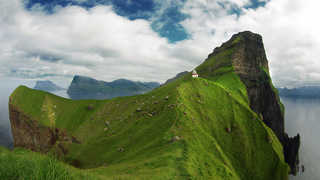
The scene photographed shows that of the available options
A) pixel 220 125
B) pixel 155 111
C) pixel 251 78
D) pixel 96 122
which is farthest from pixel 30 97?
pixel 251 78

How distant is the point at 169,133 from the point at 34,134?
362 feet

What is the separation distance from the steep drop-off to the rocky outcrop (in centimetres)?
70

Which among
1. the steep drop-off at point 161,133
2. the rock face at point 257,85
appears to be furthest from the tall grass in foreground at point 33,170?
the rock face at point 257,85

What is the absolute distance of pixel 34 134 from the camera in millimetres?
110062

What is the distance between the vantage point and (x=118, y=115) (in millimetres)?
95938

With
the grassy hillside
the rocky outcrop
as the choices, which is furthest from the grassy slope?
the rocky outcrop

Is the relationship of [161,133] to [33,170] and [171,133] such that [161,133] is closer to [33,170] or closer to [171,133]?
[171,133]

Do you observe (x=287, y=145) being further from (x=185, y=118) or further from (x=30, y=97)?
(x=30, y=97)

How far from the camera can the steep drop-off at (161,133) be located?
136 ft

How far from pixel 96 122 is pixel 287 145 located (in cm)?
18299

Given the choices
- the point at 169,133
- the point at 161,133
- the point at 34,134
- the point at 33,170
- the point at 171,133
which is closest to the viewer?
the point at 33,170

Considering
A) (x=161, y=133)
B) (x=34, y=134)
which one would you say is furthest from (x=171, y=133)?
(x=34, y=134)

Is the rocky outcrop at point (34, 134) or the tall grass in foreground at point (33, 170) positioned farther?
the rocky outcrop at point (34, 134)

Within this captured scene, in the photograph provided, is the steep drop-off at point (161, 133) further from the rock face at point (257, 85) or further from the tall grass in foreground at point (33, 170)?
the rock face at point (257, 85)
